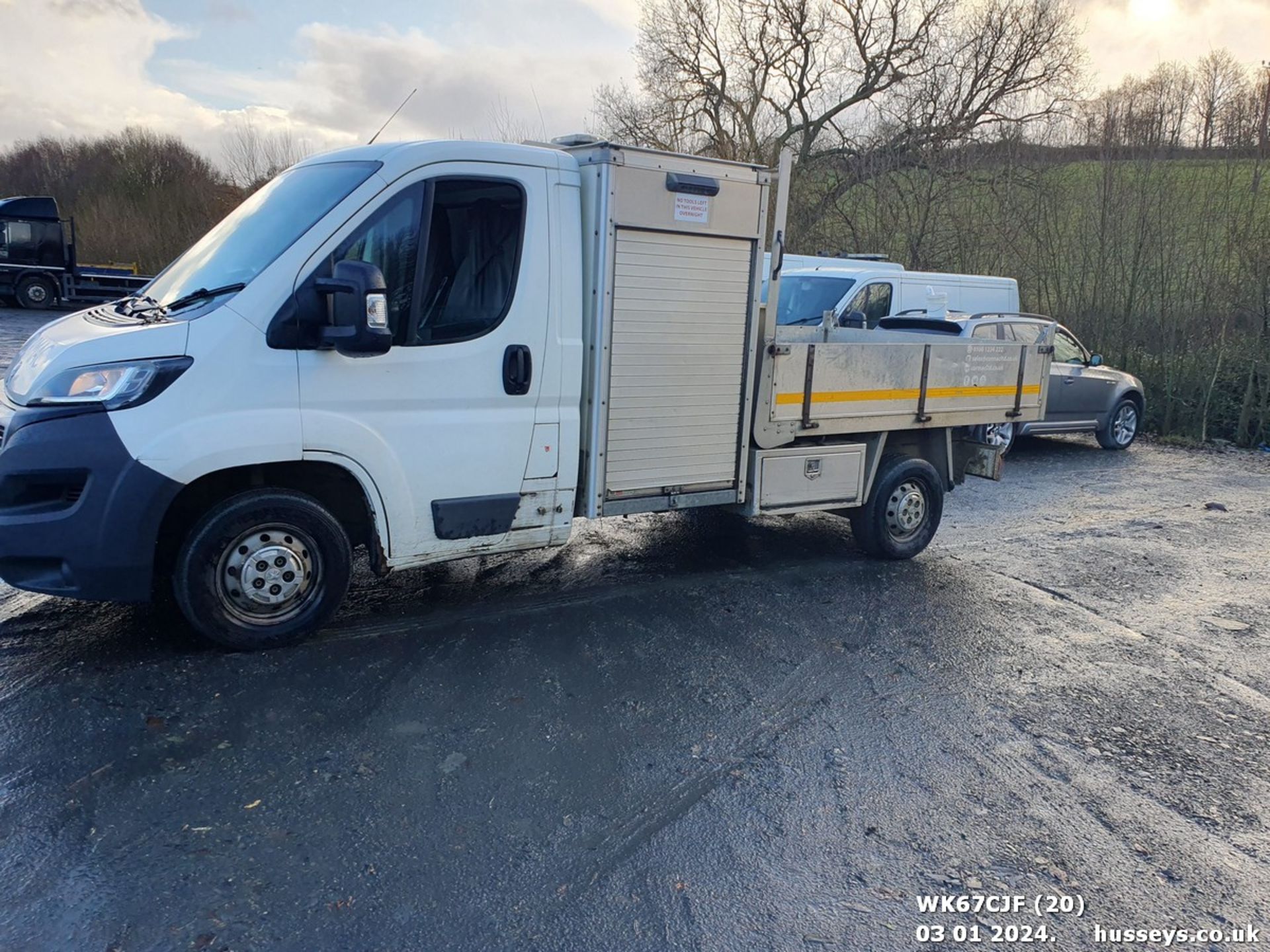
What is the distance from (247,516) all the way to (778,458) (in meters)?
3.28

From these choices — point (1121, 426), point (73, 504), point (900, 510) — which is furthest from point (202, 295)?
point (1121, 426)

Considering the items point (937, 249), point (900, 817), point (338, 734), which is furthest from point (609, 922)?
point (937, 249)

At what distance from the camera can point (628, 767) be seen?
12.6 ft

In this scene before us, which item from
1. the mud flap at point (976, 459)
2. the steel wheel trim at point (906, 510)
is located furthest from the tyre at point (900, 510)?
the mud flap at point (976, 459)

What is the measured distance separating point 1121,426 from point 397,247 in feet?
39.6

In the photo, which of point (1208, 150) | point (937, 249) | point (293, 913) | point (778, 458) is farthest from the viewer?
point (937, 249)

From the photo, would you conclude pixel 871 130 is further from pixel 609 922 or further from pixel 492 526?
pixel 609 922

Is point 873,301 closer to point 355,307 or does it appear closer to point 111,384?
point 355,307

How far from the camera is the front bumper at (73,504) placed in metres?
4.02

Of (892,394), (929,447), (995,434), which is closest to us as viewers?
(892,394)

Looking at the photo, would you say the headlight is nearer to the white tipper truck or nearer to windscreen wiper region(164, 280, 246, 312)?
the white tipper truck

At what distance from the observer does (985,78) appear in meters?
23.2

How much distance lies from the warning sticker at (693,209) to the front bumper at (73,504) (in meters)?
2.98

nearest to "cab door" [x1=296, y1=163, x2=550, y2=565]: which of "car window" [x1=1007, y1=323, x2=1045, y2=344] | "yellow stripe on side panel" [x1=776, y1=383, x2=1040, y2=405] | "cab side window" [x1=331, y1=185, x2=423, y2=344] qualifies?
"cab side window" [x1=331, y1=185, x2=423, y2=344]
